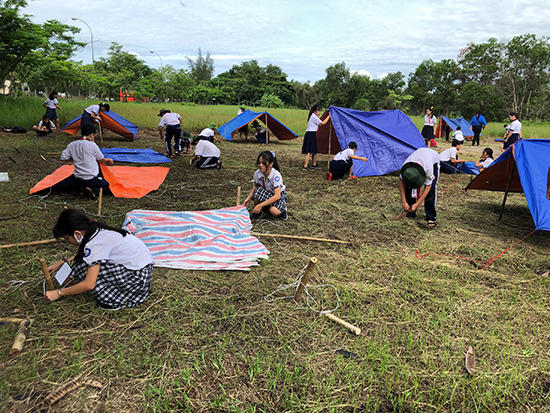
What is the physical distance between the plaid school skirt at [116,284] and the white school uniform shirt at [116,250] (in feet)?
0.14

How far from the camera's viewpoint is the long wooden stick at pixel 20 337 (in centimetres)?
205

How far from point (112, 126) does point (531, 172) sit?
35.3ft

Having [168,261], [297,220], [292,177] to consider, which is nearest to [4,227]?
[168,261]

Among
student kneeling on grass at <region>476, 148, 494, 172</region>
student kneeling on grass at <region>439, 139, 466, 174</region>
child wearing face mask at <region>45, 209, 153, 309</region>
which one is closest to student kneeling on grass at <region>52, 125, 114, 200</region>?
child wearing face mask at <region>45, 209, 153, 309</region>

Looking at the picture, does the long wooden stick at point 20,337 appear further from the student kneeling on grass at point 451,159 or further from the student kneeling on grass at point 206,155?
the student kneeling on grass at point 451,159

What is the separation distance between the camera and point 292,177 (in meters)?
7.66

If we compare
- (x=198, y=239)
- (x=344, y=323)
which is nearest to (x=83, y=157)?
(x=198, y=239)

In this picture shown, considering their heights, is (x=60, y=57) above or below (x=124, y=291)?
above

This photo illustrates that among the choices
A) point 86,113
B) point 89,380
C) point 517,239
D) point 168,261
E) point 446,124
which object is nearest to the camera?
point 89,380

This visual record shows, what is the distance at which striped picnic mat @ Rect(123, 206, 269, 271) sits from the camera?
334cm

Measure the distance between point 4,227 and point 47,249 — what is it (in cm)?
93

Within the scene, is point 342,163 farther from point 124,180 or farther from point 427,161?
point 124,180

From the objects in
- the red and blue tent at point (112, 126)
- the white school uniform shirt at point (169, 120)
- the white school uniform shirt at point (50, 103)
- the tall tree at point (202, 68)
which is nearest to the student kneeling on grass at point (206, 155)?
the white school uniform shirt at point (169, 120)

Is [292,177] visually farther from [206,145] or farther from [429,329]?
[429,329]
